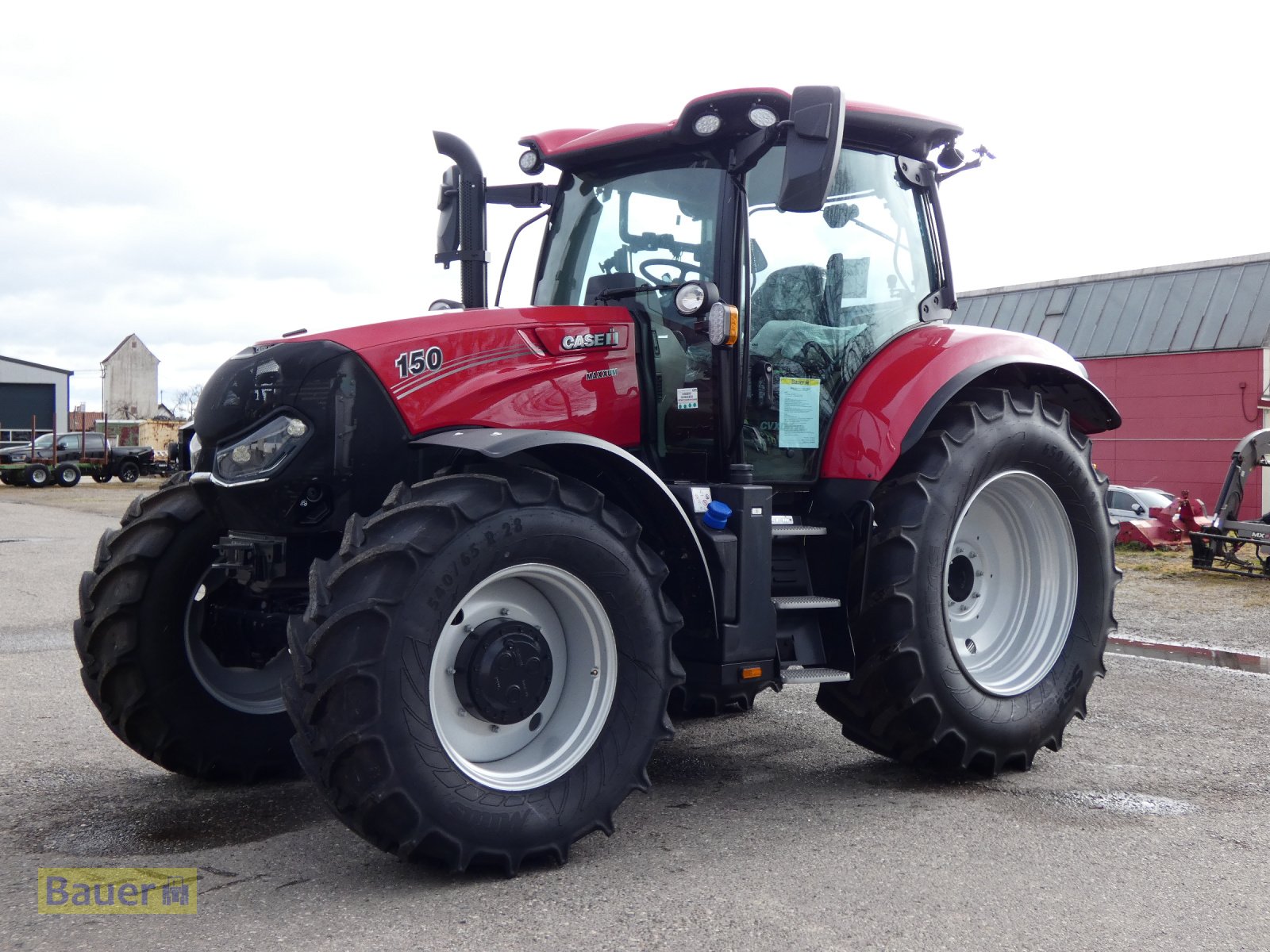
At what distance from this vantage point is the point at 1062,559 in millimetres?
5309

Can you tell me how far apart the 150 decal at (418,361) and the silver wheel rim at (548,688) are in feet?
2.51

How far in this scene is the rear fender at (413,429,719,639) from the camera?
146 inches

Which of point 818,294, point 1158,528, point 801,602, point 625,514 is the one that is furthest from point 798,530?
point 1158,528

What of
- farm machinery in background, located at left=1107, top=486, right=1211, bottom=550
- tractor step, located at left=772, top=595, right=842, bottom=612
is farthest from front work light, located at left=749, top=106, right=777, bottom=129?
farm machinery in background, located at left=1107, top=486, right=1211, bottom=550

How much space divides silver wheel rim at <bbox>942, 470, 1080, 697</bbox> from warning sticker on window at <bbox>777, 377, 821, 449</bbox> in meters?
0.83

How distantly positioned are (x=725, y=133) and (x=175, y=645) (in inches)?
112

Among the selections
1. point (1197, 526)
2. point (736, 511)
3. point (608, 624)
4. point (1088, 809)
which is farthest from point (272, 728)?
point (1197, 526)

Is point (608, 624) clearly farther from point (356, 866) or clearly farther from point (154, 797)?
point (154, 797)

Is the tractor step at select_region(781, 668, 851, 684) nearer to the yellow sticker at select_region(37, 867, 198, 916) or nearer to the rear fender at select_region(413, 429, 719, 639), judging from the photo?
the rear fender at select_region(413, 429, 719, 639)

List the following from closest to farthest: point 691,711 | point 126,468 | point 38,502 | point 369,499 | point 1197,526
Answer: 1. point 369,499
2. point 691,711
3. point 1197,526
4. point 38,502
5. point 126,468

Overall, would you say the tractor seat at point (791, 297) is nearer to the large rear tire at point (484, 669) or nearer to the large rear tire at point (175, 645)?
the large rear tire at point (484, 669)

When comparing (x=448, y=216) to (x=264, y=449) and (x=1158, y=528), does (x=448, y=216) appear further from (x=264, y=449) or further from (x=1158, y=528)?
(x=1158, y=528)

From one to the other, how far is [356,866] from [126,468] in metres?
37.8

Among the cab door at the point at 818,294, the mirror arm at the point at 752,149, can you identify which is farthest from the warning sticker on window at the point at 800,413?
the mirror arm at the point at 752,149
